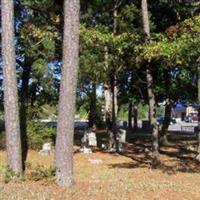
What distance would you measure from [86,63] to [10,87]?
7.27m

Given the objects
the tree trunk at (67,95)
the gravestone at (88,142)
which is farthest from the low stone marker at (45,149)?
the tree trunk at (67,95)

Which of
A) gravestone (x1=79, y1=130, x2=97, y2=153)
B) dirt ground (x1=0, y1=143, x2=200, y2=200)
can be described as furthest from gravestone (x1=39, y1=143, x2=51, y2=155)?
gravestone (x1=79, y1=130, x2=97, y2=153)


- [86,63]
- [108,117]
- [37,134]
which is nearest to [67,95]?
[86,63]

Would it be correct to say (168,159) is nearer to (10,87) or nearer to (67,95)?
(10,87)

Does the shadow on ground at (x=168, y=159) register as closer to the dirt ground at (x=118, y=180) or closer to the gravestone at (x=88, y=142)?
the dirt ground at (x=118, y=180)

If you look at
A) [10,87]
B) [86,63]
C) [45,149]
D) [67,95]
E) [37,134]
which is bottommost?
[45,149]

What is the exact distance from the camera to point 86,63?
20719mm

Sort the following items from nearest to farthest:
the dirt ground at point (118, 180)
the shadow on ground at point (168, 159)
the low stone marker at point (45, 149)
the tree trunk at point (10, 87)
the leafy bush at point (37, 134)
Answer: the dirt ground at point (118, 180)
the tree trunk at point (10, 87)
the shadow on ground at point (168, 159)
the low stone marker at point (45, 149)
the leafy bush at point (37, 134)

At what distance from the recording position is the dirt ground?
11.2 meters

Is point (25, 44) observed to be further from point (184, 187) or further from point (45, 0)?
point (184, 187)

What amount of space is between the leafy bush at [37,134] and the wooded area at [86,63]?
0.04 metres

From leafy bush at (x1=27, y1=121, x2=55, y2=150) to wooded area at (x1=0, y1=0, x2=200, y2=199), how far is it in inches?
1.5

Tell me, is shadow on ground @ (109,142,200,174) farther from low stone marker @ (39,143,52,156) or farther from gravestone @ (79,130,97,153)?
low stone marker @ (39,143,52,156)

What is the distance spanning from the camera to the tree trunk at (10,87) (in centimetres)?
1365
